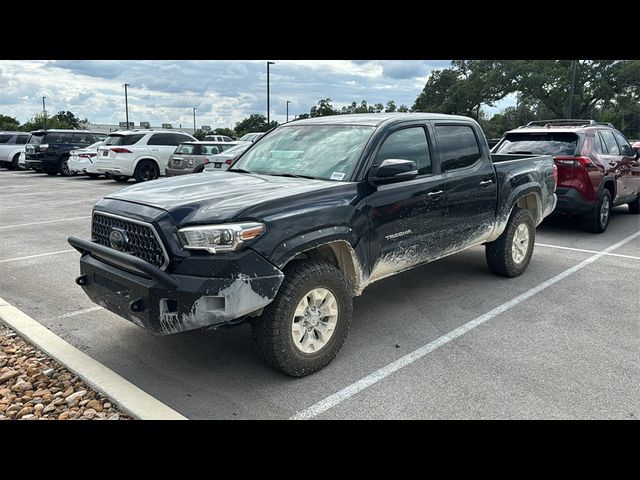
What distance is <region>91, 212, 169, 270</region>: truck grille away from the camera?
339cm

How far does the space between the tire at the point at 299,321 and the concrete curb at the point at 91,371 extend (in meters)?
0.76

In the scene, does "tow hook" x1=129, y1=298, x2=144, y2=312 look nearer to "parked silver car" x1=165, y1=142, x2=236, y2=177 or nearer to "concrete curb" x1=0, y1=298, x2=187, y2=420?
"concrete curb" x1=0, y1=298, x2=187, y2=420

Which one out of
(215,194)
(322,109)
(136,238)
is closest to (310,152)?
(215,194)

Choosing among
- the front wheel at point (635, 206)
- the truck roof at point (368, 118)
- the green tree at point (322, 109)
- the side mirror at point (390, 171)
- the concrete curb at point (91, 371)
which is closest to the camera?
the concrete curb at point (91, 371)

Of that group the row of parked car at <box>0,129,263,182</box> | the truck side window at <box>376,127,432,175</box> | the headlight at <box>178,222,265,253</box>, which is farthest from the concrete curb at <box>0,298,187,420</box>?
the row of parked car at <box>0,129,263,182</box>

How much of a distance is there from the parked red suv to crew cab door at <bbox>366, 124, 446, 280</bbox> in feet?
15.1

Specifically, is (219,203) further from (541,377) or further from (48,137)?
(48,137)

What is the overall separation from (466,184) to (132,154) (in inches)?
575

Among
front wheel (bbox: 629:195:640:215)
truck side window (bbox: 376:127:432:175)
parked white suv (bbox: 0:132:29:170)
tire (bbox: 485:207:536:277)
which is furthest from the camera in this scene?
parked white suv (bbox: 0:132:29:170)

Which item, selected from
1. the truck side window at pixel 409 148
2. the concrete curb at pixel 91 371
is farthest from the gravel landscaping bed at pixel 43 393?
the truck side window at pixel 409 148

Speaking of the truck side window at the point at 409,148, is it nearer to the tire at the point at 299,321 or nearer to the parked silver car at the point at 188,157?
the tire at the point at 299,321

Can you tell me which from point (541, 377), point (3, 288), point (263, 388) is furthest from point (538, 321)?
point (3, 288)

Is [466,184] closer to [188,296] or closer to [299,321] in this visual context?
[299,321]

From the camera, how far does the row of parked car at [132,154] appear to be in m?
16.6
